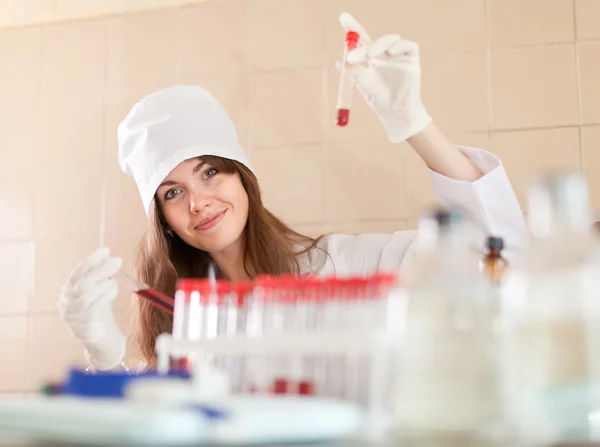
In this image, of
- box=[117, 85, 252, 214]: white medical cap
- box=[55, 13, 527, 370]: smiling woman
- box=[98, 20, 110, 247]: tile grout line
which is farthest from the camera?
box=[98, 20, 110, 247]: tile grout line

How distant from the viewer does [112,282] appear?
3.66 ft

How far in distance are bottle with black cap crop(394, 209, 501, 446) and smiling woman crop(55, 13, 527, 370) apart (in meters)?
0.70

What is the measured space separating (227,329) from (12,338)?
150 cm

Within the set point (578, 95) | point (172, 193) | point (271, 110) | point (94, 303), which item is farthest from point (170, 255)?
point (578, 95)

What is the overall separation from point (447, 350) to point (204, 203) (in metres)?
1.07

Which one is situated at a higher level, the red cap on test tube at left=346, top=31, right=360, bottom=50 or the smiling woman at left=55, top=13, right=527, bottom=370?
the red cap on test tube at left=346, top=31, right=360, bottom=50

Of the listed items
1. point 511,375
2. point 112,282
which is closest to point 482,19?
point 112,282

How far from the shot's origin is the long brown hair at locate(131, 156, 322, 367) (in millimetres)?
1577

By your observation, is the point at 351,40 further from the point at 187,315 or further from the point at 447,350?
the point at 447,350

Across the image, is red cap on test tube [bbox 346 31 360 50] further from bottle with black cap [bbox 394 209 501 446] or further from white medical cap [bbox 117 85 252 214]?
bottle with black cap [bbox 394 209 501 446]

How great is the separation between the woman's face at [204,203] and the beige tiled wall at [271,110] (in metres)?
0.33

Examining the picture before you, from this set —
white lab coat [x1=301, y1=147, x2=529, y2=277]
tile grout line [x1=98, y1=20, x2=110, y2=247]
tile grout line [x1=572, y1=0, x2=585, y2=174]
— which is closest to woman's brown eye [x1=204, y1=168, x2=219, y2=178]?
white lab coat [x1=301, y1=147, x2=529, y2=277]

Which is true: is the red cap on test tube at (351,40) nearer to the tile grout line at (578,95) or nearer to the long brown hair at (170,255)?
the long brown hair at (170,255)

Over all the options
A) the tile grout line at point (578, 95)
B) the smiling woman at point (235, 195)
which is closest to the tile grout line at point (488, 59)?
the tile grout line at point (578, 95)
